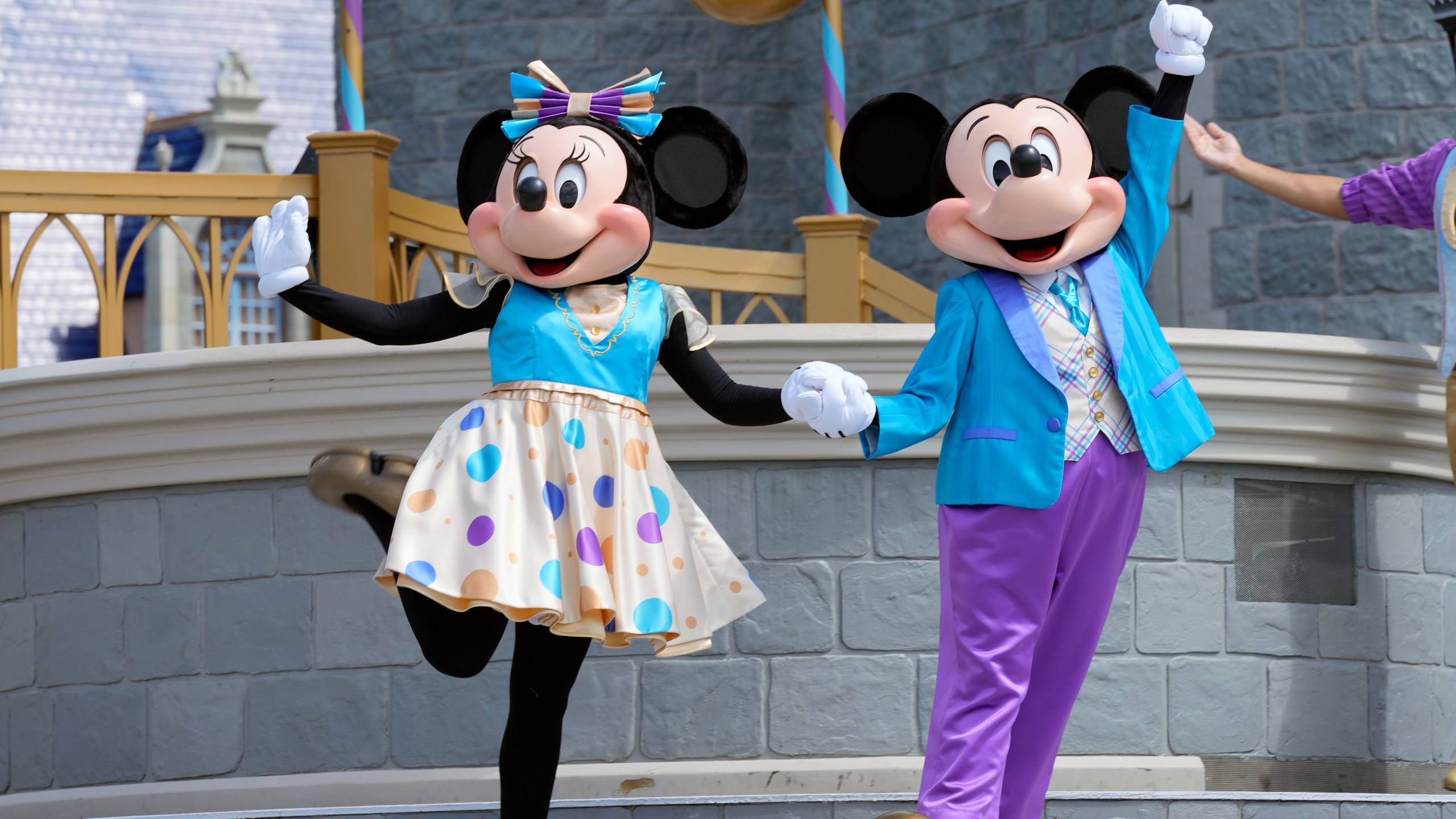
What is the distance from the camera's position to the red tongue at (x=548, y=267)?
107 inches

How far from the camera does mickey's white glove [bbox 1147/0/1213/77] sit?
107 inches

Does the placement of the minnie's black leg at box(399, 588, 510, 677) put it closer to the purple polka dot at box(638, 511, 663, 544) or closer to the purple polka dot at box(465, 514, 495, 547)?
the purple polka dot at box(465, 514, 495, 547)

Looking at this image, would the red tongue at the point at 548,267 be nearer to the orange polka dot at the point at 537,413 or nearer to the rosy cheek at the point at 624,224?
the rosy cheek at the point at 624,224

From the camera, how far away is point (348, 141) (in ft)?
12.3

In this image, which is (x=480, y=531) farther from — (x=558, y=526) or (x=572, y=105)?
(x=572, y=105)

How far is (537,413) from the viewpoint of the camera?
2.65 m

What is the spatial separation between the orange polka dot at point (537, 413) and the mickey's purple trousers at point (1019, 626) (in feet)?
2.11

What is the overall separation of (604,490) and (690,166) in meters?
0.63

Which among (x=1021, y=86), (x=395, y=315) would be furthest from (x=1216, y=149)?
(x=1021, y=86)

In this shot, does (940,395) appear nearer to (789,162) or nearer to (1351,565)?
(1351,565)

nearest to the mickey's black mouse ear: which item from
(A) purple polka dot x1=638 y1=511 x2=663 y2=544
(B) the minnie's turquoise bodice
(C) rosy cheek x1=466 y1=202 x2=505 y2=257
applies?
(C) rosy cheek x1=466 y1=202 x2=505 y2=257

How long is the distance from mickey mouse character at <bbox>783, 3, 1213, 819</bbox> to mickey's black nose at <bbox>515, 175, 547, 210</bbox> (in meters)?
0.49


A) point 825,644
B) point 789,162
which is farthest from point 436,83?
point 825,644

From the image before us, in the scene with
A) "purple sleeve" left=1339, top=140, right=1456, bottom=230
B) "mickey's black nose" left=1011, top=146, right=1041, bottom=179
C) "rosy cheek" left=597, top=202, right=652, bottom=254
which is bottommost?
"rosy cheek" left=597, top=202, right=652, bottom=254
